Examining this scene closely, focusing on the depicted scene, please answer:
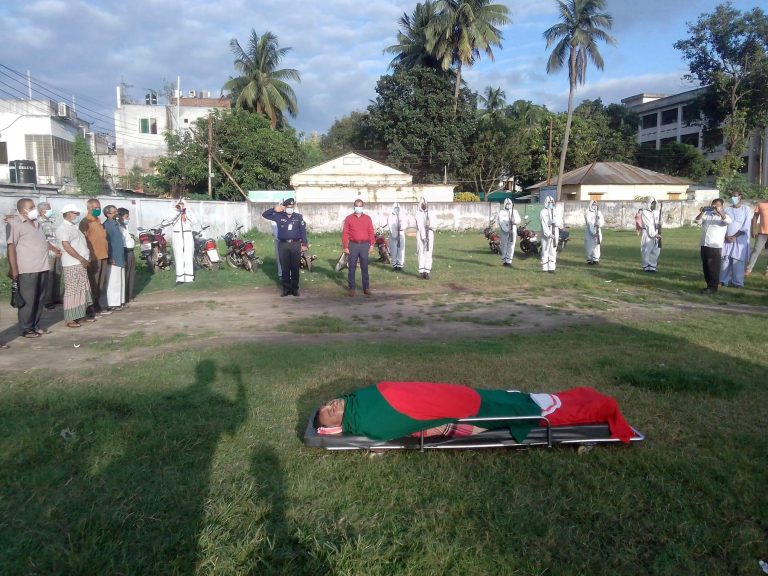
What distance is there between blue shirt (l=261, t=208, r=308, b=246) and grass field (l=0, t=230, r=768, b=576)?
5.04 metres

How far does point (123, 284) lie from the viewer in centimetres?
1062

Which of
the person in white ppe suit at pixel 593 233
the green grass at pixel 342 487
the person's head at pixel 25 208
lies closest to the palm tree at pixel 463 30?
the person in white ppe suit at pixel 593 233

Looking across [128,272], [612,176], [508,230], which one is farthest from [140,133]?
[128,272]

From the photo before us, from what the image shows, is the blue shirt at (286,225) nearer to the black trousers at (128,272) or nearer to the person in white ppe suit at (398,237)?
the black trousers at (128,272)

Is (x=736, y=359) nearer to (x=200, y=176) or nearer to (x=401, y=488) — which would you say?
(x=401, y=488)

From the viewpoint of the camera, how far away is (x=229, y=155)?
37938 millimetres

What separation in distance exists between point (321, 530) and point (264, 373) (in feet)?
10.3

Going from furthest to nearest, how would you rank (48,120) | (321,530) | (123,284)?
(48,120) → (123,284) → (321,530)

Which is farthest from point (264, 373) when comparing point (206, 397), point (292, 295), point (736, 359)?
point (292, 295)

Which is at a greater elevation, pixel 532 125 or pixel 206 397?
pixel 532 125

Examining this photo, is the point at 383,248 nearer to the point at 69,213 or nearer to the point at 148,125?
the point at 69,213

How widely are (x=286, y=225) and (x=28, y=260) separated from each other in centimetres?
473

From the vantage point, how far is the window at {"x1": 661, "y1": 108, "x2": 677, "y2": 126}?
2547 inches

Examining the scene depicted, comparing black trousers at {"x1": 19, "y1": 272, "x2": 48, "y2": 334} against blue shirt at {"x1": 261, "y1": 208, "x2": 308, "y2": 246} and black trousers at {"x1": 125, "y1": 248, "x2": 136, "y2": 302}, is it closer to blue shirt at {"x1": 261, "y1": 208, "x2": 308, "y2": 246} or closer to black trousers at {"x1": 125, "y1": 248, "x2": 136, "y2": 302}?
black trousers at {"x1": 125, "y1": 248, "x2": 136, "y2": 302}
